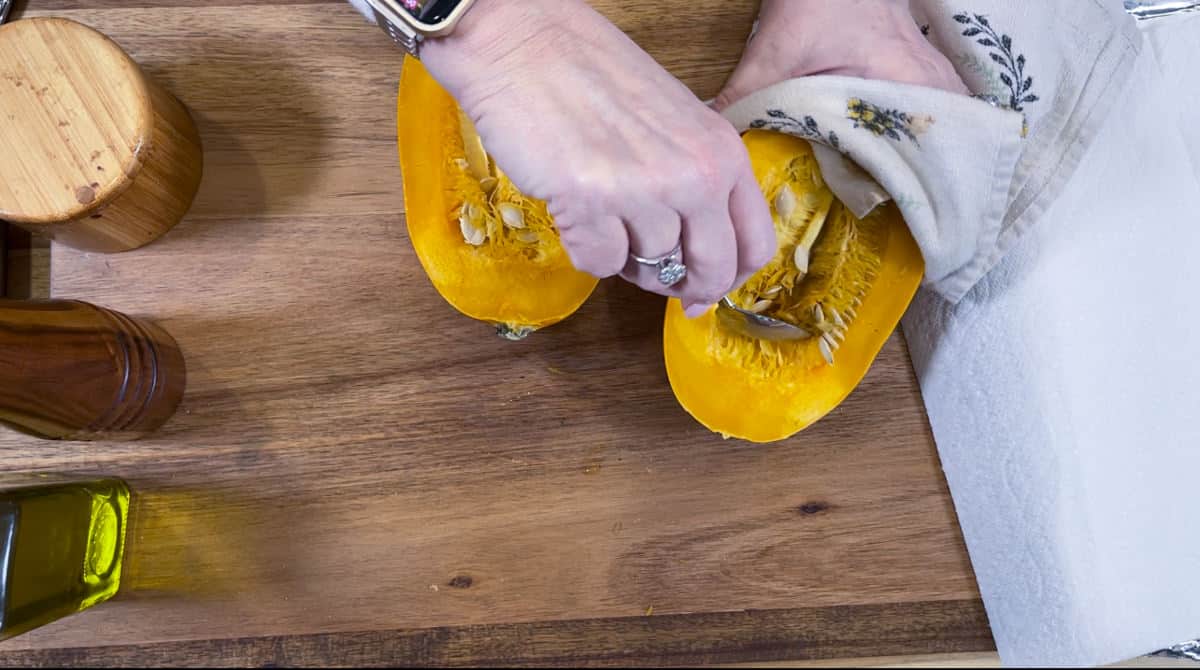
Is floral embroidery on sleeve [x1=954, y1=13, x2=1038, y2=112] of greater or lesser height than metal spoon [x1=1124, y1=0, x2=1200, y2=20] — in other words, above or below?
below

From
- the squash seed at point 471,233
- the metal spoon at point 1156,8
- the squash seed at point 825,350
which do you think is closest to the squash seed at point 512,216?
the squash seed at point 471,233

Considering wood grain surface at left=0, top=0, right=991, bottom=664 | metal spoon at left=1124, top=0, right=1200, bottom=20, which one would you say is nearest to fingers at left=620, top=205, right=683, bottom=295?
wood grain surface at left=0, top=0, right=991, bottom=664

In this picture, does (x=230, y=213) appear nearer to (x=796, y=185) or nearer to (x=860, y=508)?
(x=796, y=185)

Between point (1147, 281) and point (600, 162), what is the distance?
434 mm

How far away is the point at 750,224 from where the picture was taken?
0.52m

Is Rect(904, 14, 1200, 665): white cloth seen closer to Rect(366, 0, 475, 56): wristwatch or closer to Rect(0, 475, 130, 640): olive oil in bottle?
Rect(366, 0, 475, 56): wristwatch

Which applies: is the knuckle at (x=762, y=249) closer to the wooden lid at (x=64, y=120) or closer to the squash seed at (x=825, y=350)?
the squash seed at (x=825, y=350)

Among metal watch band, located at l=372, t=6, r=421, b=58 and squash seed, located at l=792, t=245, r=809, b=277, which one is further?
squash seed, located at l=792, t=245, r=809, b=277

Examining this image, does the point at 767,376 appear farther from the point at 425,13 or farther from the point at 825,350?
the point at 425,13

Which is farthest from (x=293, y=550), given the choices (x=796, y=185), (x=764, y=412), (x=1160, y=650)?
(x=1160, y=650)

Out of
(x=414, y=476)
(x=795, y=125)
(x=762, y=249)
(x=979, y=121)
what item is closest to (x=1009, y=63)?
(x=979, y=121)

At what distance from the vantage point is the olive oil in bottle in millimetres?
544

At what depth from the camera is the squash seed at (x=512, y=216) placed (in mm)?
647

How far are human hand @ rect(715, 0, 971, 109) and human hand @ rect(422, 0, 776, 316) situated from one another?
0.21 metres
